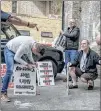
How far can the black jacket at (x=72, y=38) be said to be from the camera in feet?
35.2

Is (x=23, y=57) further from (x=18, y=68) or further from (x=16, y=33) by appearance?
(x=16, y=33)

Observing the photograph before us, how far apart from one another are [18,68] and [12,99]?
0.75m

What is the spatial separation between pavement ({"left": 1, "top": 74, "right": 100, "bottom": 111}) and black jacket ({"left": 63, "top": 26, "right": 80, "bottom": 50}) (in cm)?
129

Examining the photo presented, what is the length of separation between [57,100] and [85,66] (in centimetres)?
189

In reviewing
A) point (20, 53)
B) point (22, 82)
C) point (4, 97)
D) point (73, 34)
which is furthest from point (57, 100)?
point (73, 34)

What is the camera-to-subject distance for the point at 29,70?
29.0 ft

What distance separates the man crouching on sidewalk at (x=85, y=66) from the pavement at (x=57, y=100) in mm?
259

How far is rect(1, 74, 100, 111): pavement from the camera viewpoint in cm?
762

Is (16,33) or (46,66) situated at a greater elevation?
(16,33)

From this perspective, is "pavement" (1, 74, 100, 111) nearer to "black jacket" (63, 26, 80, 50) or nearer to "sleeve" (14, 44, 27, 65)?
"sleeve" (14, 44, 27, 65)

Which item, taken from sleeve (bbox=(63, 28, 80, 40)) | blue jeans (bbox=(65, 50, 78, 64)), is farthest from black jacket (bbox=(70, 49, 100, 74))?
sleeve (bbox=(63, 28, 80, 40))

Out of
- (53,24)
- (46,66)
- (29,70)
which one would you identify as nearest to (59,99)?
(29,70)

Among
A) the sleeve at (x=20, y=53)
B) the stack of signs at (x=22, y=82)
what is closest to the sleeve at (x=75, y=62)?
the stack of signs at (x=22, y=82)

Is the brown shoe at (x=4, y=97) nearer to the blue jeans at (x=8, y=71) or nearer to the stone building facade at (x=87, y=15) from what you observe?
the blue jeans at (x=8, y=71)
